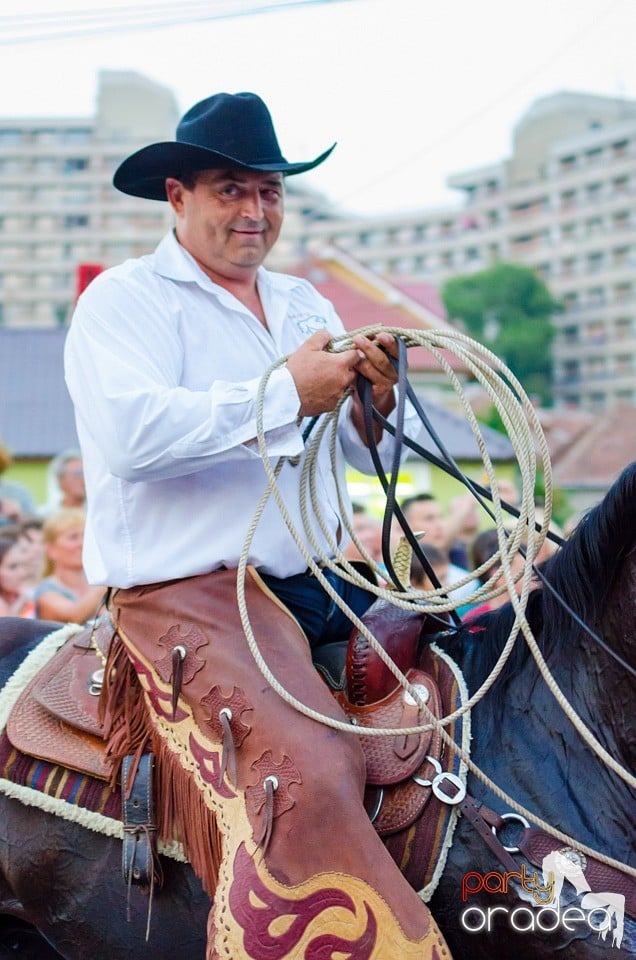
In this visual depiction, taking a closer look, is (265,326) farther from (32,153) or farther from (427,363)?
(32,153)

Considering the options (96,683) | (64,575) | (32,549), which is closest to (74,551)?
(64,575)

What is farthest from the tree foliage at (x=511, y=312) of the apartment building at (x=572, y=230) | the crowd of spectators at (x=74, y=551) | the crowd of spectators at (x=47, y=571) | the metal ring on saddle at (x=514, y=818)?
the metal ring on saddle at (x=514, y=818)

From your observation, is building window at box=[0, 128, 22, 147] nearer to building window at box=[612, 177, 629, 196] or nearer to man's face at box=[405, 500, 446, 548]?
building window at box=[612, 177, 629, 196]

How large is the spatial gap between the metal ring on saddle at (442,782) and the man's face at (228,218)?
1.49 m

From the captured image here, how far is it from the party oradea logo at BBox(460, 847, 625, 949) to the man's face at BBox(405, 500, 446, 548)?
4088 millimetres

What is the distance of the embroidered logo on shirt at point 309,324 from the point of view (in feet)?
11.0

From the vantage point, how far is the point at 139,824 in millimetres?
2814

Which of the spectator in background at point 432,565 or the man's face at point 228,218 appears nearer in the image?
the man's face at point 228,218

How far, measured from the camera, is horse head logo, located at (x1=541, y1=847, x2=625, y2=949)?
8.05 feet

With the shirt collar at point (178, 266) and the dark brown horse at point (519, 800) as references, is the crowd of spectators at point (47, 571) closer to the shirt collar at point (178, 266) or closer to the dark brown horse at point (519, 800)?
the dark brown horse at point (519, 800)

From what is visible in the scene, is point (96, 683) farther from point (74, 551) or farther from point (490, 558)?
point (74, 551)

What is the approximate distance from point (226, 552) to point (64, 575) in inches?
148

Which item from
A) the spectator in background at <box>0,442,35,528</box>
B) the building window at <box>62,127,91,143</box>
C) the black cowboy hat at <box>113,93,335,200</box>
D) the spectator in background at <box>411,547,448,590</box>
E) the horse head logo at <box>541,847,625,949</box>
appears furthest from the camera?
the building window at <box>62,127,91,143</box>

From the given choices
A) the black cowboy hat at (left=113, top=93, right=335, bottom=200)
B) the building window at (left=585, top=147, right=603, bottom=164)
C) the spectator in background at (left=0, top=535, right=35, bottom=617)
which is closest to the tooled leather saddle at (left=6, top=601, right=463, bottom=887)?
the black cowboy hat at (left=113, top=93, right=335, bottom=200)
